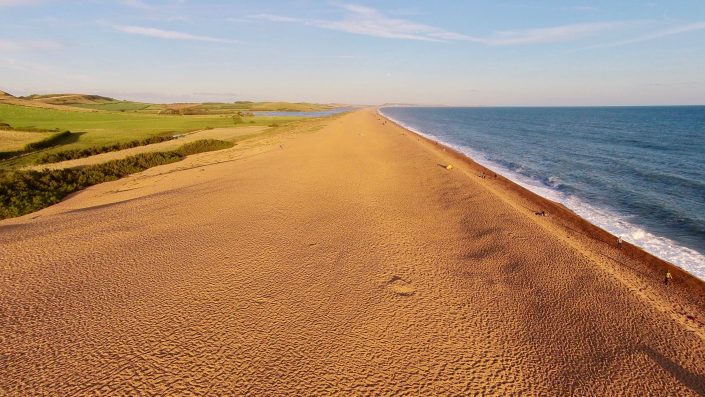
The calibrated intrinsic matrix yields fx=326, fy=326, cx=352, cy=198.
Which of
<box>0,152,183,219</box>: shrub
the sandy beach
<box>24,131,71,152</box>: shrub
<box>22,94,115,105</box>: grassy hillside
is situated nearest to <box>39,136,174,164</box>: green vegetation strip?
<box>24,131,71,152</box>: shrub

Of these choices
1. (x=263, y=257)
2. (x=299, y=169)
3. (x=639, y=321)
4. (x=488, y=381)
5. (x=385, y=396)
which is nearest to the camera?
(x=385, y=396)

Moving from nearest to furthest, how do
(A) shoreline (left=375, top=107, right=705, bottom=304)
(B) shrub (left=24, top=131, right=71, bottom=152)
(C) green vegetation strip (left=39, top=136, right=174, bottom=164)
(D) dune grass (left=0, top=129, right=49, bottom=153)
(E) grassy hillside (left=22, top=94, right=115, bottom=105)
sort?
(A) shoreline (left=375, top=107, right=705, bottom=304), (C) green vegetation strip (left=39, top=136, right=174, bottom=164), (D) dune grass (left=0, top=129, right=49, bottom=153), (B) shrub (left=24, top=131, right=71, bottom=152), (E) grassy hillside (left=22, top=94, right=115, bottom=105)

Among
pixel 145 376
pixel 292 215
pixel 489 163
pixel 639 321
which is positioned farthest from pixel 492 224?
pixel 489 163

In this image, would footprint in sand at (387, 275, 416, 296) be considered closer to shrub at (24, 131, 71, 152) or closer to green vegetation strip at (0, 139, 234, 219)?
green vegetation strip at (0, 139, 234, 219)

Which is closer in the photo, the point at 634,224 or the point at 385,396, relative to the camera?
the point at 385,396

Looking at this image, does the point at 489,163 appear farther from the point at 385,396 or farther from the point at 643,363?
the point at 385,396
